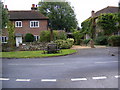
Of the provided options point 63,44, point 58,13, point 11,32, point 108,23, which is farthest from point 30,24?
point 58,13

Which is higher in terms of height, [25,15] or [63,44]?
[25,15]

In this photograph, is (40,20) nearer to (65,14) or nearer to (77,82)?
(65,14)

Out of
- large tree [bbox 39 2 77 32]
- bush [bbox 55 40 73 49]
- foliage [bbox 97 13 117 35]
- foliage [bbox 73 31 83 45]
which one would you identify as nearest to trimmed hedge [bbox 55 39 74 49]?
bush [bbox 55 40 73 49]

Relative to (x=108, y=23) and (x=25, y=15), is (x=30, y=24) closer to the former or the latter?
(x=25, y=15)

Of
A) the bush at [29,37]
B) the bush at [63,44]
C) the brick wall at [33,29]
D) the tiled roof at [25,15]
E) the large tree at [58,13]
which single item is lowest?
the bush at [63,44]

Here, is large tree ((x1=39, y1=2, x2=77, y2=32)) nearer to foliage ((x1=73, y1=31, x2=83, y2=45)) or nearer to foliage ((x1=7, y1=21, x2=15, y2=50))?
foliage ((x1=73, y1=31, x2=83, y2=45))

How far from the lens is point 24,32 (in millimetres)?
28531

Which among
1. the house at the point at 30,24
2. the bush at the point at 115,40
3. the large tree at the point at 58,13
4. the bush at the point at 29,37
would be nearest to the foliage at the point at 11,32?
the bush at the point at 29,37

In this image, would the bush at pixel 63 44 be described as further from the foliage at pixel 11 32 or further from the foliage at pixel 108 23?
the foliage at pixel 108 23

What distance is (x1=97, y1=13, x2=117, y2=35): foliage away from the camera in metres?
29.5

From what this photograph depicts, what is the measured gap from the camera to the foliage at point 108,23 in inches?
1160

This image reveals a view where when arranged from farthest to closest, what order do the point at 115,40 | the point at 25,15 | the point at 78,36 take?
the point at 78,36
the point at 25,15
the point at 115,40

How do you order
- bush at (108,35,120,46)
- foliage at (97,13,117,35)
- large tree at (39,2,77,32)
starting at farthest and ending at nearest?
1. large tree at (39,2,77,32)
2. foliage at (97,13,117,35)
3. bush at (108,35,120,46)

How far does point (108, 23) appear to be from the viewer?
1164 inches
